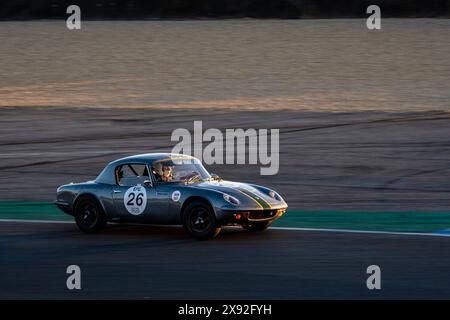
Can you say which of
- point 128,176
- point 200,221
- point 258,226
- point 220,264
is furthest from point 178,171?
point 220,264

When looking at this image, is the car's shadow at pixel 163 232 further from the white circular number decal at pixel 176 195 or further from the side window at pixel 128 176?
the side window at pixel 128 176

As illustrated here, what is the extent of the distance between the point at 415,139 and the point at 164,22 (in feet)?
76.5

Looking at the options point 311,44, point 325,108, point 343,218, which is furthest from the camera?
point 311,44

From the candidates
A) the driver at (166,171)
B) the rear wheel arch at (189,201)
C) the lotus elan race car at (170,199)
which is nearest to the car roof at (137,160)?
the lotus elan race car at (170,199)

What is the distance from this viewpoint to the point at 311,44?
129ft

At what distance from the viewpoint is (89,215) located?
13258 millimetres

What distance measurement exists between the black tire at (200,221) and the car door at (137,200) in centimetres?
38

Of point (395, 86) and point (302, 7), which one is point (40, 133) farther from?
point (302, 7)

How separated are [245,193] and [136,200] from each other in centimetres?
145

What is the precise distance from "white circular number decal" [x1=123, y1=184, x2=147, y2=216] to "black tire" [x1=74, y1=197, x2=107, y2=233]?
410 mm

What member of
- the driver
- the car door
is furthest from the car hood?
the car door

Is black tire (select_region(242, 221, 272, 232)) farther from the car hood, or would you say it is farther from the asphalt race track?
the car hood

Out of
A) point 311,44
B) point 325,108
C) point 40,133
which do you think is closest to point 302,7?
point 311,44

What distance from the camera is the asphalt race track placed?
964cm
